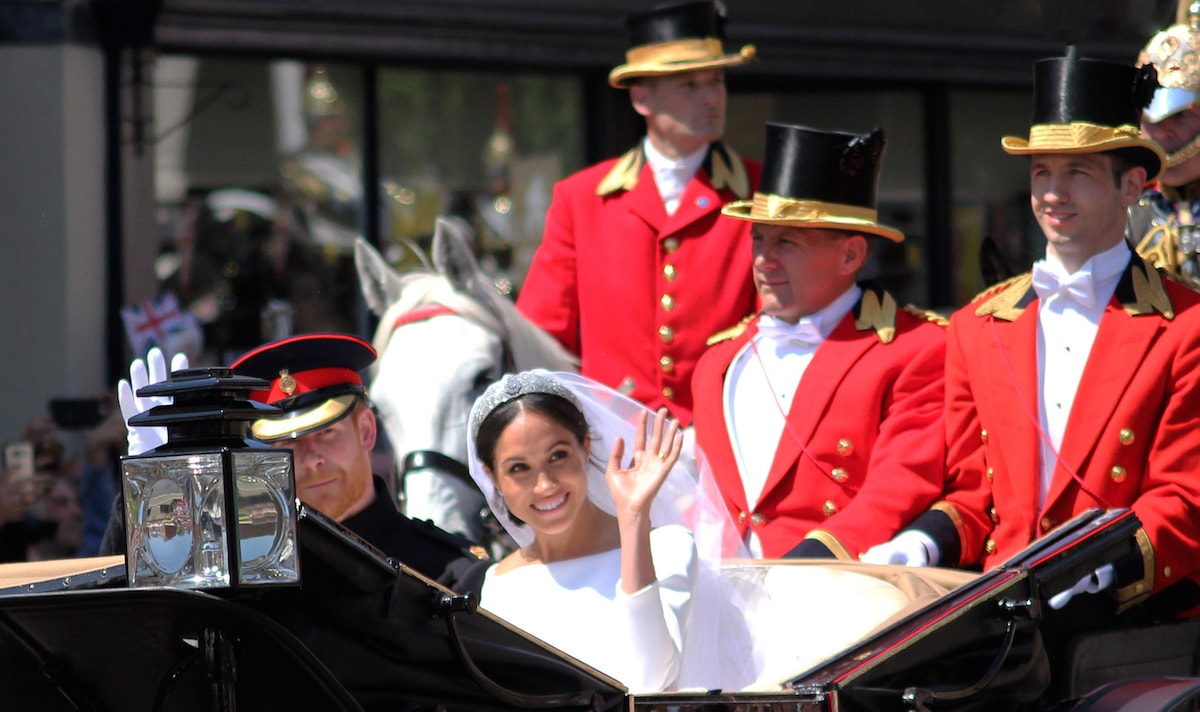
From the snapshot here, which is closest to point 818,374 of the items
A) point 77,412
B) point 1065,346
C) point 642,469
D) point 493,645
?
point 1065,346

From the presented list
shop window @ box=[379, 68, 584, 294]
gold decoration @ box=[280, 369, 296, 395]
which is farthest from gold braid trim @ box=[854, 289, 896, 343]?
shop window @ box=[379, 68, 584, 294]

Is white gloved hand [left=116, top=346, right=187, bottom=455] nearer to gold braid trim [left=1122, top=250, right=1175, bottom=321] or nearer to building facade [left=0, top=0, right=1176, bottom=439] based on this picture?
gold braid trim [left=1122, top=250, right=1175, bottom=321]

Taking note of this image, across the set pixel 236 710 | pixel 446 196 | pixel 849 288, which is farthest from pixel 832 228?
pixel 446 196

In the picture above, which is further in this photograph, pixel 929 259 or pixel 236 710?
pixel 929 259

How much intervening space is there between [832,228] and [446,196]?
13.8ft

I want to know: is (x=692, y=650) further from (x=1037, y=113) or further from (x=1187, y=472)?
(x=1037, y=113)

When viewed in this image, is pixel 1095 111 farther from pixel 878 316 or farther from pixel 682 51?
pixel 682 51

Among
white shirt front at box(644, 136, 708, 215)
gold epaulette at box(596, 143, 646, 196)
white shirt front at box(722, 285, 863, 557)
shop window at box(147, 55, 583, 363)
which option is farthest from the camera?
shop window at box(147, 55, 583, 363)

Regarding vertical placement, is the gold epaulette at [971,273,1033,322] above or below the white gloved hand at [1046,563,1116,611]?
above

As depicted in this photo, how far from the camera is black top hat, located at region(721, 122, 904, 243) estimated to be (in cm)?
418

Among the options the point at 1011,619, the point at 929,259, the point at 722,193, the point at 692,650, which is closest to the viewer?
the point at 1011,619

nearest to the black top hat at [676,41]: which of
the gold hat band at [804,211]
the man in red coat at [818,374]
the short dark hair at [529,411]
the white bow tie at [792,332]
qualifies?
the man in red coat at [818,374]

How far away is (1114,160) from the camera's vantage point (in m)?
3.88

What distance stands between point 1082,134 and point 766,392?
3.32 ft
